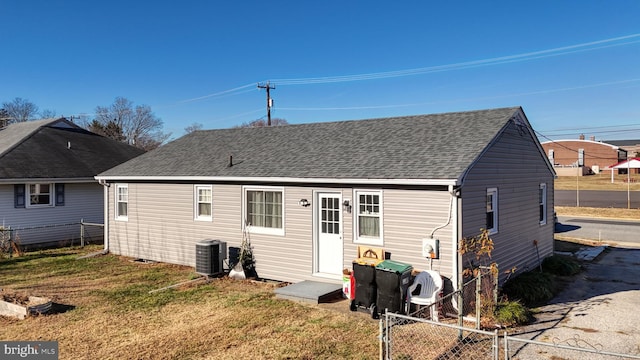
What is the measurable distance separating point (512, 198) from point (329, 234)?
495cm

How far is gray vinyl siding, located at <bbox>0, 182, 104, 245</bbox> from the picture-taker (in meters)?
17.1

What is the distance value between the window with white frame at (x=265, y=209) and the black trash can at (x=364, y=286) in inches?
124

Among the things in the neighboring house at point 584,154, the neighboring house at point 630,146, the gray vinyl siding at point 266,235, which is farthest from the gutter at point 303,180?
the neighboring house at point 630,146

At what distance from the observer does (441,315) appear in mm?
8914

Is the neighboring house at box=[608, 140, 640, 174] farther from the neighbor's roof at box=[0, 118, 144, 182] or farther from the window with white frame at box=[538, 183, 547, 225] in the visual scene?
the neighbor's roof at box=[0, 118, 144, 182]

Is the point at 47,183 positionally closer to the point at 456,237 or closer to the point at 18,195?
the point at 18,195

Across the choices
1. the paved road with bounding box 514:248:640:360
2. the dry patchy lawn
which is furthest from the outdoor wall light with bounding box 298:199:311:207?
the paved road with bounding box 514:248:640:360

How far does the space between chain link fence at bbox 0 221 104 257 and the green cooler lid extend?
12.7 meters

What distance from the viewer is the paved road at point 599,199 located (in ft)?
107

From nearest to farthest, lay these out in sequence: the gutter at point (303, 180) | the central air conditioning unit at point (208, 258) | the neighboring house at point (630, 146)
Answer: the gutter at point (303, 180) < the central air conditioning unit at point (208, 258) < the neighboring house at point (630, 146)

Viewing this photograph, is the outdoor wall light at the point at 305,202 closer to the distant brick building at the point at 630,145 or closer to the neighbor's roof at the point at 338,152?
the neighbor's roof at the point at 338,152

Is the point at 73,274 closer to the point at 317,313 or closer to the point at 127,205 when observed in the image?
the point at 127,205

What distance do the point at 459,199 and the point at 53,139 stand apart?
2081cm

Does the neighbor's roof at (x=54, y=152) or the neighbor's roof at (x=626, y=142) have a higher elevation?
the neighbor's roof at (x=626, y=142)
